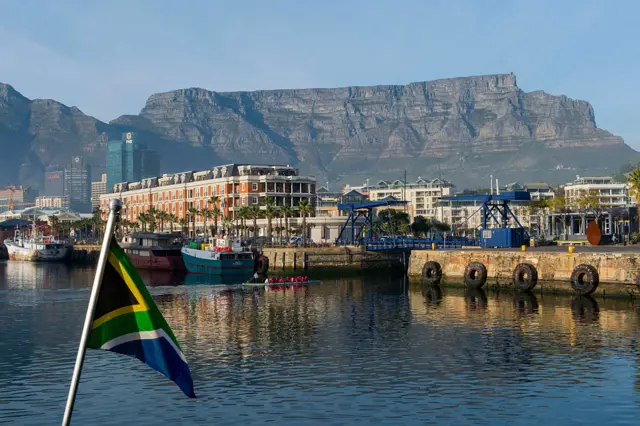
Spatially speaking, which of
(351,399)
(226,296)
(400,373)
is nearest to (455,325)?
(400,373)

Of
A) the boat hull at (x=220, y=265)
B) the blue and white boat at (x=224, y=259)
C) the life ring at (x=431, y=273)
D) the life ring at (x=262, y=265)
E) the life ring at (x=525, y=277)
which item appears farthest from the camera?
the life ring at (x=262, y=265)

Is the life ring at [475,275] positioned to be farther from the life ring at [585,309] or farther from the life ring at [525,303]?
the life ring at [585,309]

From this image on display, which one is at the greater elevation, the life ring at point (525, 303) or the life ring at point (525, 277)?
the life ring at point (525, 277)

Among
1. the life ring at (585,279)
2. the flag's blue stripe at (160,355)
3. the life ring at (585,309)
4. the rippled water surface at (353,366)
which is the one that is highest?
the flag's blue stripe at (160,355)

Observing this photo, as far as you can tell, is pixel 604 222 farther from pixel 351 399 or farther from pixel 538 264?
pixel 351 399

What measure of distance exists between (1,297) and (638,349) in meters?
75.6

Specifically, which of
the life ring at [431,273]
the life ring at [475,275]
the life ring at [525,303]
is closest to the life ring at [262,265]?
the life ring at [431,273]

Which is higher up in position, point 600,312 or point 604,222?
point 604,222

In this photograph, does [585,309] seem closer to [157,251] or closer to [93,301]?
[93,301]

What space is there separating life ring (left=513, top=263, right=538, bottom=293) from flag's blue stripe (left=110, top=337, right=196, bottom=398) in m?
81.1

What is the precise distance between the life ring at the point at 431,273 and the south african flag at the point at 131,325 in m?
91.8

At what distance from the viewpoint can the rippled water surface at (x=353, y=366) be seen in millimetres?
40156

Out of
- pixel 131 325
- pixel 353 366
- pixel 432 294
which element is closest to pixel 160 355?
pixel 131 325

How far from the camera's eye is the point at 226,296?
97.2m
